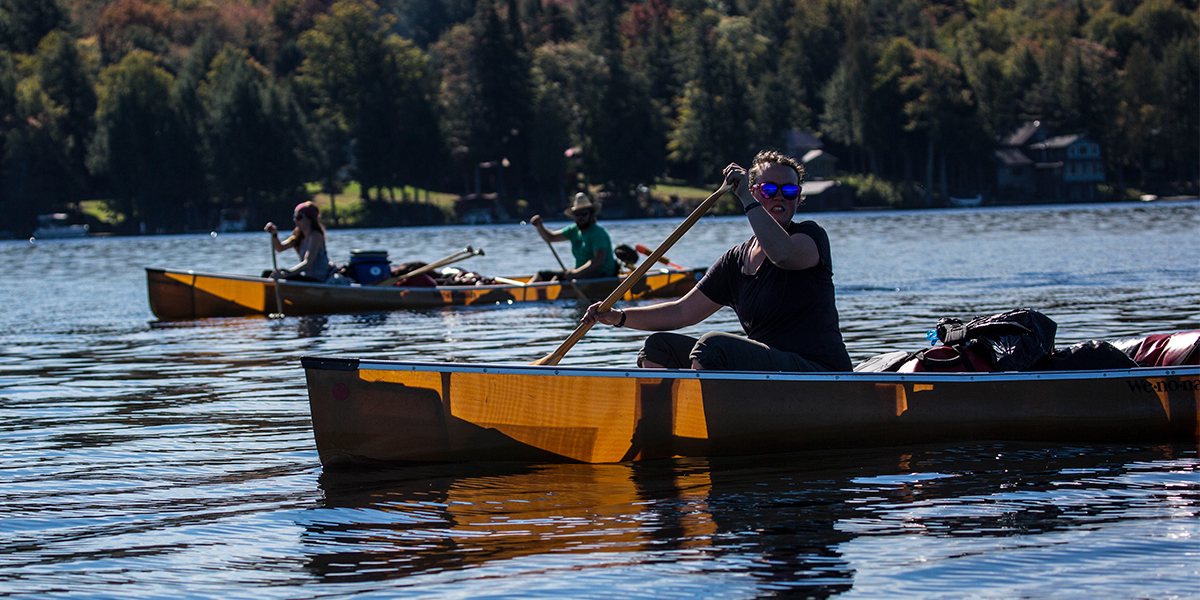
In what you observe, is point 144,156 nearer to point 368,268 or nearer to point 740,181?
point 368,268

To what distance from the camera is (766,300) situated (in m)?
6.33

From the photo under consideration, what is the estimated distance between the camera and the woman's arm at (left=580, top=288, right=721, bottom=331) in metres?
6.68

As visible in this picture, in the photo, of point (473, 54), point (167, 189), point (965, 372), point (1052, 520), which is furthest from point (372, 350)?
point (473, 54)

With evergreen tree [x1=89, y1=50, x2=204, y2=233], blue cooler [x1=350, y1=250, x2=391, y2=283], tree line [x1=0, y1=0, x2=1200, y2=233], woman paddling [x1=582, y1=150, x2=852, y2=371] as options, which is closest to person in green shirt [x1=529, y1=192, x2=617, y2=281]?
blue cooler [x1=350, y1=250, x2=391, y2=283]

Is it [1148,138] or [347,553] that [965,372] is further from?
[1148,138]

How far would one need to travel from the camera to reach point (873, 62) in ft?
301

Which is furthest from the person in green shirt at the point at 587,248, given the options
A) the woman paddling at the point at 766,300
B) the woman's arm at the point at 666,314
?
the woman paddling at the point at 766,300

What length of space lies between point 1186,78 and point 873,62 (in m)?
21.1

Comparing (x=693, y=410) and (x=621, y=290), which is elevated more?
(x=621, y=290)

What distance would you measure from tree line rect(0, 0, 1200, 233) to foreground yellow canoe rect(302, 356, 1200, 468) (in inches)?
2991

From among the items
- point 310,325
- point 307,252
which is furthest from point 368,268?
point 310,325

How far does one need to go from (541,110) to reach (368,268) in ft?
227

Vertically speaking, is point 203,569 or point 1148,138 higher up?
point 1148,138

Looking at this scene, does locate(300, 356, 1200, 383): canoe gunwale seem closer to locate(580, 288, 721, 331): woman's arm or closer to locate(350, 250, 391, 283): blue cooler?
locate(580, 288, 721, 331): woman's arm
